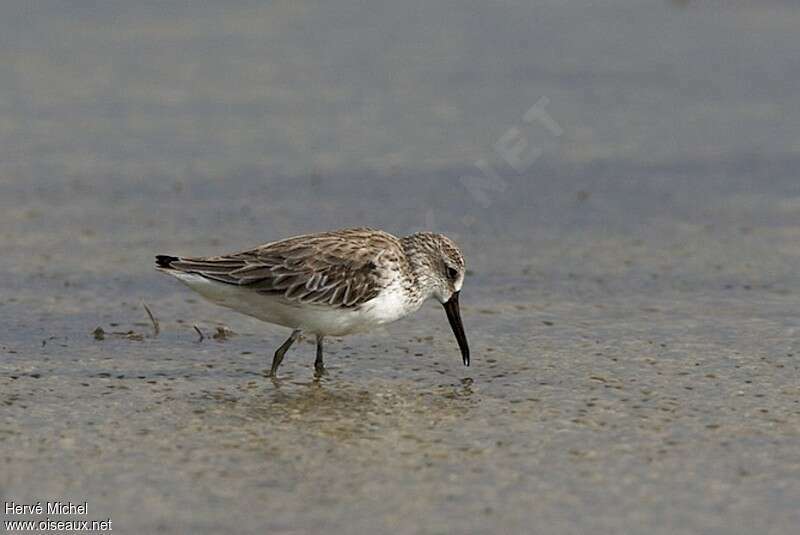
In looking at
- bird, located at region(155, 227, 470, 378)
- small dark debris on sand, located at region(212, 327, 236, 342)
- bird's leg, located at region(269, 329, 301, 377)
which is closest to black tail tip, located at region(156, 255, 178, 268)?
bird, located at region(155, 227, 470, 378)

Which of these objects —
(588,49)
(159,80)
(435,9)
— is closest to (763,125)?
(588,49)

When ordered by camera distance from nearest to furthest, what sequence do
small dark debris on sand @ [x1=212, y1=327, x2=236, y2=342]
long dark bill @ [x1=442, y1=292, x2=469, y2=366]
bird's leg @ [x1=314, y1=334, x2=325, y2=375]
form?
bird's leg @ [x1=314, y1=334, x2=325, y2=375], long dark bill @ [x1=442, y1=292, x2=469, y2=366], small dark debris on sand @ [x1=212, y1=327, x2=236, y2=342]

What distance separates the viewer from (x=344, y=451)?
733 cm

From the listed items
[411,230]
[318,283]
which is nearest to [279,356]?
[318,283]

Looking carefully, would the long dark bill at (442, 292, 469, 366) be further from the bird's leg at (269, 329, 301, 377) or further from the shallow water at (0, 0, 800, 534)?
the bird's leg at (269, 329, 301, 377)

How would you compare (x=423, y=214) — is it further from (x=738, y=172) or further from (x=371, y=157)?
(x=738, y=172)

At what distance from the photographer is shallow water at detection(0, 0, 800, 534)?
6832 mm

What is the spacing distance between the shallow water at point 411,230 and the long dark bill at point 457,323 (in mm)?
102

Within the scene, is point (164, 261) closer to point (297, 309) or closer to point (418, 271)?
point (297, 309)

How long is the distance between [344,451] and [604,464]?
1288 millimetres

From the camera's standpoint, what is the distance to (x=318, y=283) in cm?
882

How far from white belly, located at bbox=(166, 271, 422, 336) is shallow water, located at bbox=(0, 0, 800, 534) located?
30cm

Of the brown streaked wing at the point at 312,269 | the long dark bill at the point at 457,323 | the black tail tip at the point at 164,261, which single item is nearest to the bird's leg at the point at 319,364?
the brown streaked wing at the point at 312,269

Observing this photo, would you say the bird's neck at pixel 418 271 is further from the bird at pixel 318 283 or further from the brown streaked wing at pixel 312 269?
the brown streaked wing at pixel 312 269
